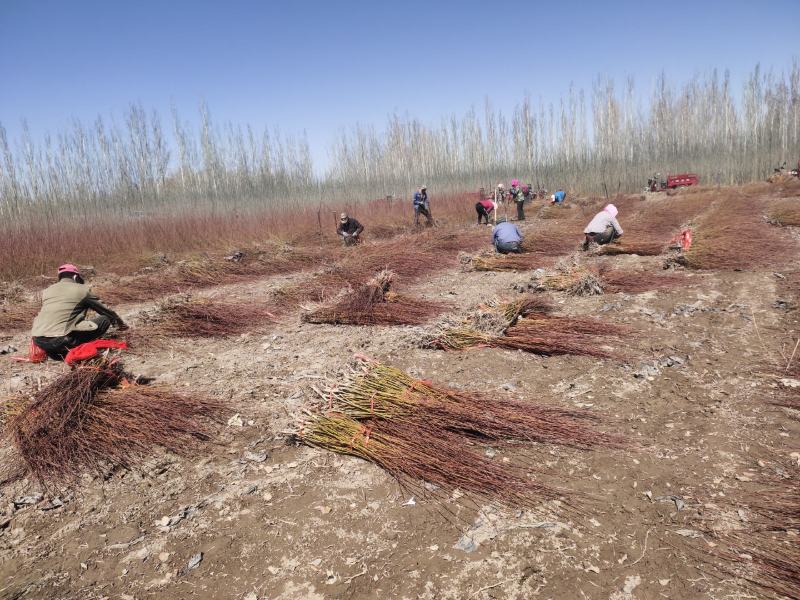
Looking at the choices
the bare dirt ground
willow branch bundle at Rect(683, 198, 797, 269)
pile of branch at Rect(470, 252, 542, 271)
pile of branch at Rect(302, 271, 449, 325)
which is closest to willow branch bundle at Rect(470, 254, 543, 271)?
pile of branch at Rect(470, 252, 542, 271)

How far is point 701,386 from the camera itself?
3596 mm

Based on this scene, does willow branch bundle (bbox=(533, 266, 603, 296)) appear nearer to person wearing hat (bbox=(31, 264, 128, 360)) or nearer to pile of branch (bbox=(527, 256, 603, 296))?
pile of branch (bbox=(527, 256, 603, 296))

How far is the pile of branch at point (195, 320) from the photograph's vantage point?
552cm

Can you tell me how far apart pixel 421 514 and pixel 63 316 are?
4188mm

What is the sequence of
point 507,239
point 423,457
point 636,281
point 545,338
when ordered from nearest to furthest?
point 423,457 < point 545,338 < point 636,281 < point 507,239

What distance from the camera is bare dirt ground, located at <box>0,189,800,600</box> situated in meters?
1.97

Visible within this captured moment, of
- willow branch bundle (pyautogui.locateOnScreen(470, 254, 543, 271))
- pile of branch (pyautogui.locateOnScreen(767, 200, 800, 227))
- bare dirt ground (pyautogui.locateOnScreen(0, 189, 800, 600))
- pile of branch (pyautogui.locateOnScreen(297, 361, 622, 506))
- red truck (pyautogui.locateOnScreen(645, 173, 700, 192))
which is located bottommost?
bare dirt ground (pyautogui.locateOnScreen(0, 189, 800, 600))

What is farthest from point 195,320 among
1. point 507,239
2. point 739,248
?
point 739,248

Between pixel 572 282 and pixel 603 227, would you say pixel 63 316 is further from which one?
pixel 603 227

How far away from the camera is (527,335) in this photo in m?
4.61

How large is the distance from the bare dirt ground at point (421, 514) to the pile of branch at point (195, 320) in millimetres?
1680

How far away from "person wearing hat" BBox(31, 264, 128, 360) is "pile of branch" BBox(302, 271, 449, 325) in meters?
2.46

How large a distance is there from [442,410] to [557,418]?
81cm

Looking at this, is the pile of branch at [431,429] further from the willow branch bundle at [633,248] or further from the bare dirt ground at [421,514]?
the willow branch bundle at [633,248]
